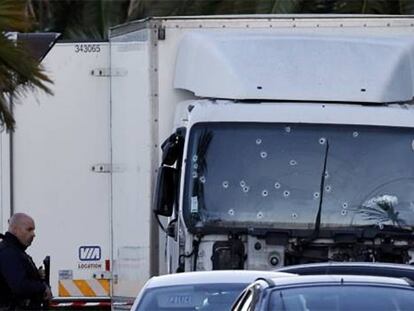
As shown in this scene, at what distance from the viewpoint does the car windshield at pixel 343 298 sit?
7961mm

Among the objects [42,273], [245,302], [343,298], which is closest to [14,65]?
[245,302]

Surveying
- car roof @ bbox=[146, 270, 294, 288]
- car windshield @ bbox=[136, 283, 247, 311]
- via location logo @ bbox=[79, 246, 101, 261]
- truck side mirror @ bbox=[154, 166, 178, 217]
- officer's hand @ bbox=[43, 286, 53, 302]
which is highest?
truck side mirror @ bbox=[154, 166, 178, 217]

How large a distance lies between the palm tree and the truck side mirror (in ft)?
9.19

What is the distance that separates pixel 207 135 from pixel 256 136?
46 cm

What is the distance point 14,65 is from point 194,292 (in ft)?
7.12

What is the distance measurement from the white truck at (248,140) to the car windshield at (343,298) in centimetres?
444

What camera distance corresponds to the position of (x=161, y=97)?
46.0 ft

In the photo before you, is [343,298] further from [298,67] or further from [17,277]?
[17,277]

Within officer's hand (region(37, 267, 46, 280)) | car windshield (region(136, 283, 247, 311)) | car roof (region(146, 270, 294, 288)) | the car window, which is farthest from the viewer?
officer's hand (region(37, 267, 46, 280))

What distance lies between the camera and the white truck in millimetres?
12852

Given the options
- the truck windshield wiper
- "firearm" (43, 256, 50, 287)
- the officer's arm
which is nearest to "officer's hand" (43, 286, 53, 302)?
the officer's arm

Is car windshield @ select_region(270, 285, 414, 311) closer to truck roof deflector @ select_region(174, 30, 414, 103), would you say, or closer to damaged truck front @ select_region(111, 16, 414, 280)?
damaged truck front @ select_region(111, 16, 414, 280)

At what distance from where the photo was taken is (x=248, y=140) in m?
13.1

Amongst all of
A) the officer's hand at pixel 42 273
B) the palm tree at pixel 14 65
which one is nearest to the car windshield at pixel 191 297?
the palm tree at pixel 14 65
